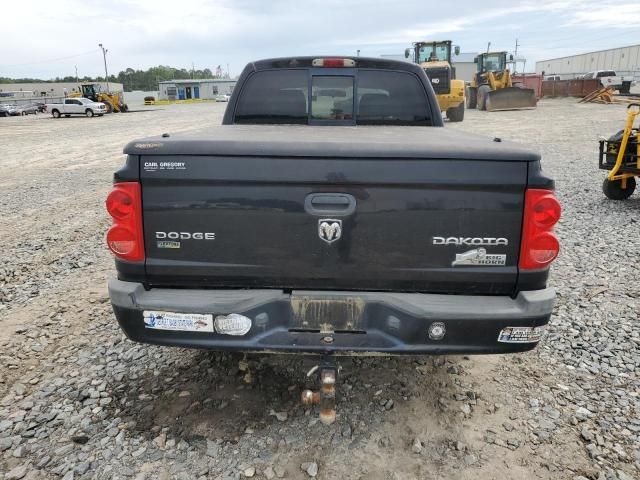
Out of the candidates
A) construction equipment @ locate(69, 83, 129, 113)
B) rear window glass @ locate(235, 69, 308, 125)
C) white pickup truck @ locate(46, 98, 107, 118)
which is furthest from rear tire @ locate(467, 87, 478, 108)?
construction equipment @ locate(69, 83, 129, 113)

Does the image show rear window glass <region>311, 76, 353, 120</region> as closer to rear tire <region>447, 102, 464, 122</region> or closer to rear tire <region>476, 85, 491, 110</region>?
rear tire <region>447, 102, 464, 122</region>

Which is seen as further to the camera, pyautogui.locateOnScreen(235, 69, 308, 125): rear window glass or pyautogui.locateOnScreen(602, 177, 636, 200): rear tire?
pyautogui.locateOnScreen(602, 177, 636, 200): rear tire

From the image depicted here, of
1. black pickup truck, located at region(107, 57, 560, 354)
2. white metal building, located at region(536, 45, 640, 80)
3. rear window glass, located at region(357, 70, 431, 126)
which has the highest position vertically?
white metal building, located at region(536, 45, 640, 80)

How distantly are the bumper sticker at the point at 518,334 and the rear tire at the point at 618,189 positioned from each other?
6820 millimetres

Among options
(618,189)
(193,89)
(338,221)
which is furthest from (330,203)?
(193,89)

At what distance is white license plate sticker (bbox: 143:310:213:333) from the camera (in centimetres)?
253

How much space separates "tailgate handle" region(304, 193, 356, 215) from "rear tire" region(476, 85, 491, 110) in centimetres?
2953

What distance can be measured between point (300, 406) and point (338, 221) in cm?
133

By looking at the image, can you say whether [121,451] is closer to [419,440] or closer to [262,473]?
[262,473]

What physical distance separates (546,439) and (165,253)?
2.34 meters

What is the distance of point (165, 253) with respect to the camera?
101 inches

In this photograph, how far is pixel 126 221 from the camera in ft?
8.32

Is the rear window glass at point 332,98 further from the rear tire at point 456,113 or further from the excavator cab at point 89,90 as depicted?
the excavator cab at point 89,90

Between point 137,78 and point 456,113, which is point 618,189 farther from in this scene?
point 137,78
